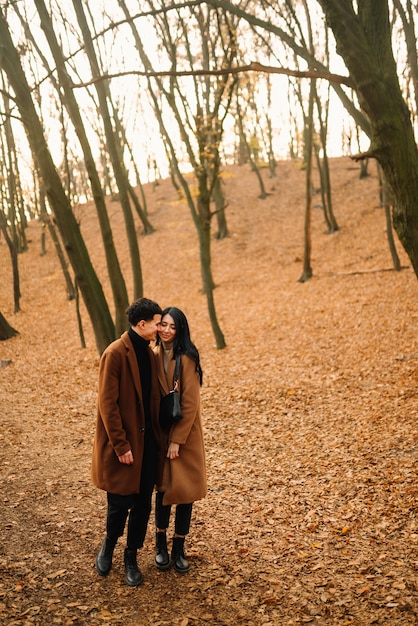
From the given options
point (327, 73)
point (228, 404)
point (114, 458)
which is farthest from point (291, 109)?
point (114, 458)

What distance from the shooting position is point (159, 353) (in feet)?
12.8

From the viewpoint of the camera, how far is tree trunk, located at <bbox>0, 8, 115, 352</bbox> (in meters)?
8.54

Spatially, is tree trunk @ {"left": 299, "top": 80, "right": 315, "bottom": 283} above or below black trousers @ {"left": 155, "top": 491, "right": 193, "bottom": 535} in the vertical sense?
above

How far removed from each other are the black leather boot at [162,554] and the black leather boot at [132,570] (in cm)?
19

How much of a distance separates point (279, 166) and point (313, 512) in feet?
111

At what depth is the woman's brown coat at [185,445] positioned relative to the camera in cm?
367

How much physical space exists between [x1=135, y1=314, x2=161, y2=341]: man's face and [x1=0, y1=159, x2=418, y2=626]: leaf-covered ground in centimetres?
193

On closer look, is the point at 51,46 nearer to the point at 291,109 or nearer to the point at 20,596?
the point at 20,596

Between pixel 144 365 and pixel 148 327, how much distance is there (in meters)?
0.31

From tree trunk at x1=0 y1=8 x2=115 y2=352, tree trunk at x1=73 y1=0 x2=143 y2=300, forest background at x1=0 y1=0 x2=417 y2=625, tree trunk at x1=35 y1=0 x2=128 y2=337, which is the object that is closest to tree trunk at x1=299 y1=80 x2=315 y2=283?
forest background at x1=0 y1=0 x2=417 y2=625

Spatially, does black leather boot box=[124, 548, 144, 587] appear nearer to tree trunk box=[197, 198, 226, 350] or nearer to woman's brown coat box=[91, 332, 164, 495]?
woman's brown coat box=[91, 332, 164, 495]

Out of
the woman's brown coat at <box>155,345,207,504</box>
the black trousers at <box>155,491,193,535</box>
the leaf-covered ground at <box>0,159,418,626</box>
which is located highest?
the woman's brown coat at <box>155,345,207,504</box>

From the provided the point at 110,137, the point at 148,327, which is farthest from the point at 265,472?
the point at 110,137

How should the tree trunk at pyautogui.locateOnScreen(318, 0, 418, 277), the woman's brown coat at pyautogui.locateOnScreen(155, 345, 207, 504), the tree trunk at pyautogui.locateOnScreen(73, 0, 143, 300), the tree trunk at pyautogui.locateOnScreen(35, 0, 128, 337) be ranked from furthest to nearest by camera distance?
the tree trunk at pyautogui.locateOnScreen(73, 0, 143, 300) < the tree trunk at pyautogui.locateOnScreen(35, 0, 128, 337) < the tree trunk at pyautogui.locateOnScreen(318, 0, 418, 277) < the woman's brown coat at pyautogui.locateOnScreen(155, 345, 207, 504)
